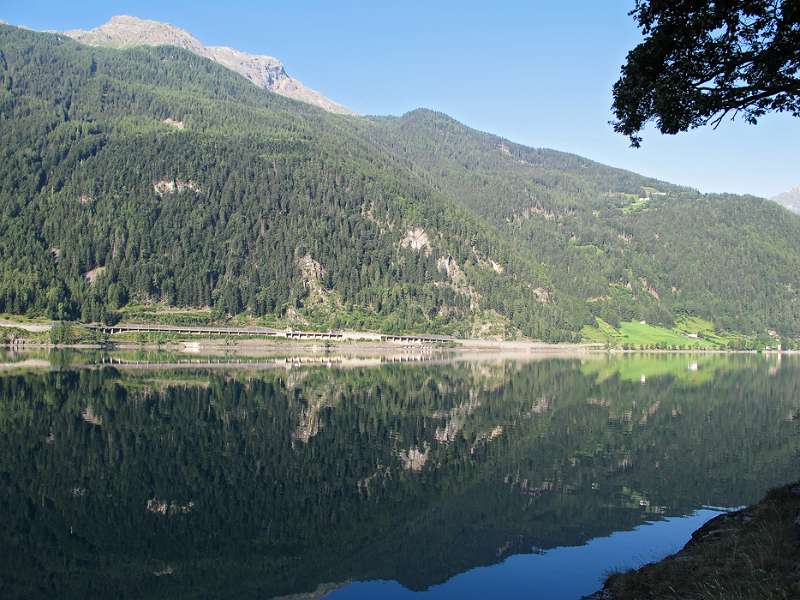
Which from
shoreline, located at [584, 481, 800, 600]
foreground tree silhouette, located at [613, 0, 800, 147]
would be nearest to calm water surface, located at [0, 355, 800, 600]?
shoreline, located at [584, 481, 800, 600]

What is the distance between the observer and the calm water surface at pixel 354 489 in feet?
89.7

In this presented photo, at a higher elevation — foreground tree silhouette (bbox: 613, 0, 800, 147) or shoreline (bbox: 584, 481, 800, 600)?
foreground tree silhouette (bbox: 613, 0, 800, 147)

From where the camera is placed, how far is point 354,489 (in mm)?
39562

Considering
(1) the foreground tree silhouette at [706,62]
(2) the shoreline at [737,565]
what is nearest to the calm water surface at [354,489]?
(2) the shoreline at [737,565]

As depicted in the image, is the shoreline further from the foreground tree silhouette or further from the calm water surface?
the foreground tree silhouette

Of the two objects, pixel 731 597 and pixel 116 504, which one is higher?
pixel 731 597

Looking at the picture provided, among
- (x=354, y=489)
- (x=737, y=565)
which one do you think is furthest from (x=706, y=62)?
(x=354, y=489)

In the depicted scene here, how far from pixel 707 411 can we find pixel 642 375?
56.8m

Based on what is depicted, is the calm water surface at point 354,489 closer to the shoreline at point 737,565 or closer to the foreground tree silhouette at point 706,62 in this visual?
the shoreline at point 737,565

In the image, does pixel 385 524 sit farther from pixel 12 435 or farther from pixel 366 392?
pixel 366 392

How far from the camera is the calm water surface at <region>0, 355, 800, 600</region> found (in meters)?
27.3

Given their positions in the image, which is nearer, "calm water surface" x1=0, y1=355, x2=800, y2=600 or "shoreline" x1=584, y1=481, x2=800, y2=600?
"shoreline" x1=584, y1=481, x2=800, y2=600

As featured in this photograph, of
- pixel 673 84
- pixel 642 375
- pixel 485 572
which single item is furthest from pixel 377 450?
pixel 642 375

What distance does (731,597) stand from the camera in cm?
1452
